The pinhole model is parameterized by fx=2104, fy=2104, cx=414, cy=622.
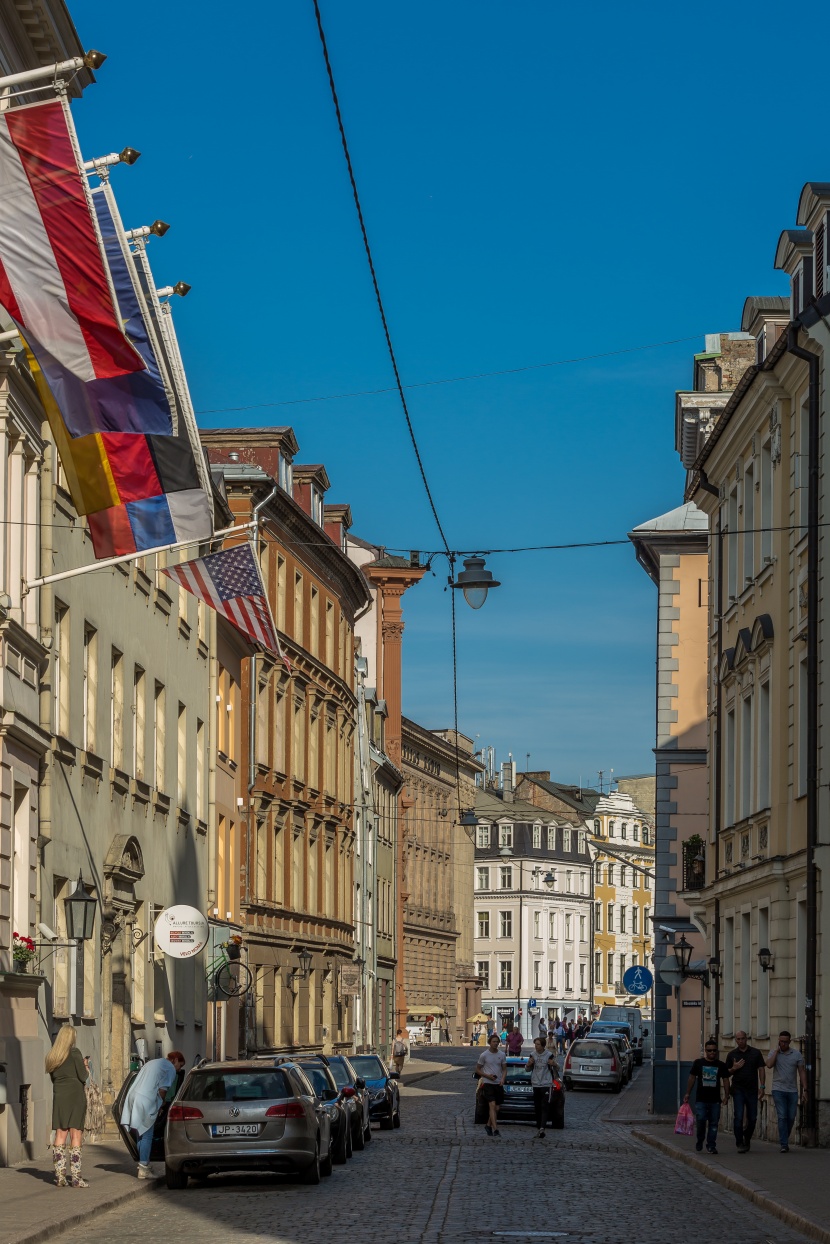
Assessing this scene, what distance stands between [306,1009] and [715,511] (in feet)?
84.7

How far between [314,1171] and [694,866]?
18222 mm

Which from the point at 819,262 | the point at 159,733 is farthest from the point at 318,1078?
the point at 819,262

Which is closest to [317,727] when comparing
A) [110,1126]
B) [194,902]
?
[194,902]

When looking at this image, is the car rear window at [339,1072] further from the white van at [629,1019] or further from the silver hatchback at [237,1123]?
the white van at [629,1019]

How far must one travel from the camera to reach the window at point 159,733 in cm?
3744

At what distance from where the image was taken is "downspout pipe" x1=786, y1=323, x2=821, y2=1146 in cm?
2845

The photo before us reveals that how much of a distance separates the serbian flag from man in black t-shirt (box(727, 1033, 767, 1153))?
14.4 meters

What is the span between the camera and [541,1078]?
38031 millimetres

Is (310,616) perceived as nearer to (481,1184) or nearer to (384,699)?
(384,699)

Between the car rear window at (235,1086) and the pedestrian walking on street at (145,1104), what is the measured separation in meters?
0.89

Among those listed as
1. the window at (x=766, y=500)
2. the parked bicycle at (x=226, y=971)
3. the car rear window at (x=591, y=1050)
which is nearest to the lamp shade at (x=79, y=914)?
the window at (x=766, y=500)

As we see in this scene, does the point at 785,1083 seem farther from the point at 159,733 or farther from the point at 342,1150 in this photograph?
the point at 159,733

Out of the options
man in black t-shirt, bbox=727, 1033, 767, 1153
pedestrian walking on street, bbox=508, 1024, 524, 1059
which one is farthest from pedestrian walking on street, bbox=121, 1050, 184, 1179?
pedestrian walking on street, bbox=508, 1024, 524, 1059

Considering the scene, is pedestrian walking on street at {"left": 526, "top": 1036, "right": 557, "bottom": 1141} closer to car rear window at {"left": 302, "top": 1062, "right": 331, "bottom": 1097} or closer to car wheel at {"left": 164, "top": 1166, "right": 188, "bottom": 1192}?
car rear window at {"left": 302, "top": 1062, "right": 331, "bottom": 1097}
